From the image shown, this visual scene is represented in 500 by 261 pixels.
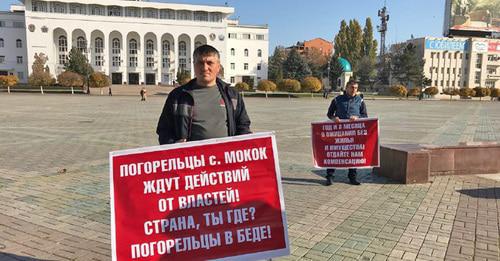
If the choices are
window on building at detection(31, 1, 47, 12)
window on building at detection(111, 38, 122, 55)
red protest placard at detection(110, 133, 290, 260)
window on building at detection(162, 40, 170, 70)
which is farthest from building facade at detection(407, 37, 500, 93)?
red protest placard at detection(110, 133, 290, 260)

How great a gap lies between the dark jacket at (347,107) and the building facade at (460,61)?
103 metres

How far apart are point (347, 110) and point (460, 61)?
109497 mm

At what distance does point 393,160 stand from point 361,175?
0.70 metres

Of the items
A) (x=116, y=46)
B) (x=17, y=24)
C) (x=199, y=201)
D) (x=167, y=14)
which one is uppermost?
(x=167, y=14)

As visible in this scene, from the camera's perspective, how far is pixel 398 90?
6144 cm

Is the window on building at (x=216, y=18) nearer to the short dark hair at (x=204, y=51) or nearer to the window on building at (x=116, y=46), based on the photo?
the window on building at (x=116, y=46)

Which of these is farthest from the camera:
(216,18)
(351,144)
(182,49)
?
(182,49)

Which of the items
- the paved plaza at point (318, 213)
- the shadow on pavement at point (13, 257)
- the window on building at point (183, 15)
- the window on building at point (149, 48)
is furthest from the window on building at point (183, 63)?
the shadow on pavement at point (13, 257)

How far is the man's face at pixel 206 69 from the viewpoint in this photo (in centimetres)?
307

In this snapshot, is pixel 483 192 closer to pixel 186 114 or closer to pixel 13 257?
pixel 186 114

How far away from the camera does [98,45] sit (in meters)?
81.8

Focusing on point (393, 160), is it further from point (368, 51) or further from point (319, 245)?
point (368, 51)

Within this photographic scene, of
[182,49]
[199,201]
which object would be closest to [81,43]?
[182,49]

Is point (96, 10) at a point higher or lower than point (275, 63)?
higher
